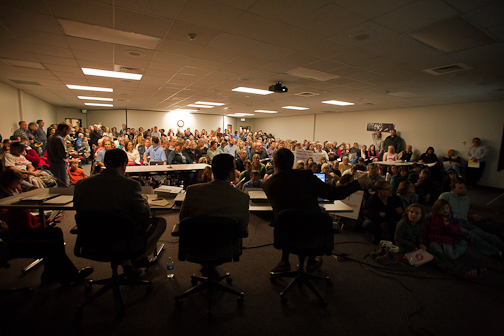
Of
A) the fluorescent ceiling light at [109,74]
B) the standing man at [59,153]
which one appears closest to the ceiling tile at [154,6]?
the standing man at [59,153]

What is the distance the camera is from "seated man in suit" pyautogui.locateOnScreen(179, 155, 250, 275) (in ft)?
6.43

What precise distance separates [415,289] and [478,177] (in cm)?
837

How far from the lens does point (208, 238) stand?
1878 millimetres

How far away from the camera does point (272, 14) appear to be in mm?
2648

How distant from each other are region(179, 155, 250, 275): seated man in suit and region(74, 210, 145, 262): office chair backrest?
435 millimetres

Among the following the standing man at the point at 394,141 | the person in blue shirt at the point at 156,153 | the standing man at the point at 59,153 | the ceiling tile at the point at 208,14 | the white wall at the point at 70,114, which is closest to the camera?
the ceiling tile at the point at 208,14

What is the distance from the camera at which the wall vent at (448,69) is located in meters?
4.25

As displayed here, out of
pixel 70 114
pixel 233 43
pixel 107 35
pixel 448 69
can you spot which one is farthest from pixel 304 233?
pixel 70 114

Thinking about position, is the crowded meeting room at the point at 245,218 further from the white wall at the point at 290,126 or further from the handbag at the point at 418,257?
the white wall at the point at 290,126

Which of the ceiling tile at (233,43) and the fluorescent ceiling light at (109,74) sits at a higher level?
the fluorescent ceiling light at (109,74)

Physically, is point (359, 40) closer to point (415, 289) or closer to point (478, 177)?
point (415, 289)

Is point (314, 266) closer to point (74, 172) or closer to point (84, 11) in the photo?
point (84, 11)

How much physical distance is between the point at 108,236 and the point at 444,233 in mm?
4007

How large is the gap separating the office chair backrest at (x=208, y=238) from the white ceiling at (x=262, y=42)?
86.5 inches
